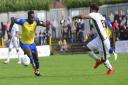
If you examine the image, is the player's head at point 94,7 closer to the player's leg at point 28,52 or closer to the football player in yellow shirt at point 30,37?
the football player in yellow shirt at point 30,37

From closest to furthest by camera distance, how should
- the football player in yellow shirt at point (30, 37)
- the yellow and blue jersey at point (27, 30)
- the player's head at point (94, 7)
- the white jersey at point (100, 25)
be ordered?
the player's head at point (94, 7) → the white jersey at point (100, 25) → the football player in yellow shirt at point (30, 37) → the yellow and blue jersey at point (27, 30)

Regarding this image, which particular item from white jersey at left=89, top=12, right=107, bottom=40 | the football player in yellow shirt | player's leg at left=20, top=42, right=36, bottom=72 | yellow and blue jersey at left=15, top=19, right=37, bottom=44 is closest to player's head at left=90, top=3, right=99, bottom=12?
white jersey at left=89, top=12, right=107, bottom=40

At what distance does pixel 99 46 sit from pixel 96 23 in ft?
2.60

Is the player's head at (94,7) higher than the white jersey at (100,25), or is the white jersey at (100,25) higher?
the player's head at (94,7)

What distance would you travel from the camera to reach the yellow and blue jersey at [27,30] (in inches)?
757

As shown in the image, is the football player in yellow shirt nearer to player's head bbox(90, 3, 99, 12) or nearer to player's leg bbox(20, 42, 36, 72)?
player's leg bbox(20, 42, 36, 72)

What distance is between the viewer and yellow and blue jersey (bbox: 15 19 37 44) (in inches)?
757

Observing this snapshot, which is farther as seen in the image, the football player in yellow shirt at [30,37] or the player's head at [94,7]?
the football player in yellow shirt at [30,37]

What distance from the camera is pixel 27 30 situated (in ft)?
63.7

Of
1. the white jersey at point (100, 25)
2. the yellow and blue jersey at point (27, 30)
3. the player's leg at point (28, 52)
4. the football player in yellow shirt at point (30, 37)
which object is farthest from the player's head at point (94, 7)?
the player's leg at point (28, 52)

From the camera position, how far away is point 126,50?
3766cm

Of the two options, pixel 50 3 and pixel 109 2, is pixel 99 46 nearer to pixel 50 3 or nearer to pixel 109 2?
pixel 109 2

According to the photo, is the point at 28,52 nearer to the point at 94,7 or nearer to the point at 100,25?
the point at 100,25

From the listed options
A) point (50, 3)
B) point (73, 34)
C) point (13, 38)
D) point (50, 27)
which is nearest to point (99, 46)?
point (13, 38)
